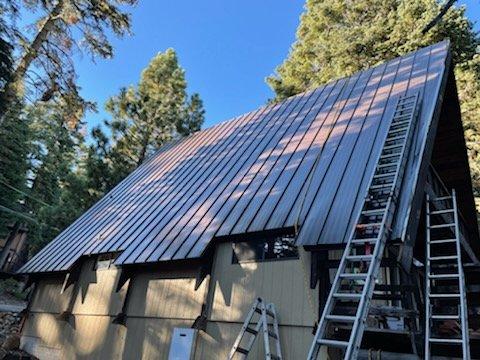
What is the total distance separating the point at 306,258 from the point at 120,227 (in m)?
6.12

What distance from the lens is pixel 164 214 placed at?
31.7ft

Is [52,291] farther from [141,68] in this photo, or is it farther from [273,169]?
[141,68]

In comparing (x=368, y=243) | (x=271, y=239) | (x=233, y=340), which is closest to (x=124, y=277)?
(x=233, y=340)

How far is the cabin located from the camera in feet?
18.9

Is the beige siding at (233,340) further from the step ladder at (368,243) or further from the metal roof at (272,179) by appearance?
the metal roof at (272,179)

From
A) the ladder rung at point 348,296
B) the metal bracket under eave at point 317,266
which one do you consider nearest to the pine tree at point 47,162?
the metal bracket under eave at point 317,266

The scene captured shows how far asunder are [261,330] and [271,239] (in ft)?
5.14

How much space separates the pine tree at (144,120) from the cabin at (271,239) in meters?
9.45

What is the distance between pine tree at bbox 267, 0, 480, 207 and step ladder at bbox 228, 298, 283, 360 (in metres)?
11.9

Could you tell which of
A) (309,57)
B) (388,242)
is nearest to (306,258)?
(388,242)

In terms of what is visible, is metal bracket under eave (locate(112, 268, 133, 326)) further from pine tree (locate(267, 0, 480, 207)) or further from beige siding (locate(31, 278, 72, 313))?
pine tree (locate(267, 0, 480, 207))

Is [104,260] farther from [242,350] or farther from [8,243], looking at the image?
[8,243]

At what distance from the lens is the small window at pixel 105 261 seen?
9.80m

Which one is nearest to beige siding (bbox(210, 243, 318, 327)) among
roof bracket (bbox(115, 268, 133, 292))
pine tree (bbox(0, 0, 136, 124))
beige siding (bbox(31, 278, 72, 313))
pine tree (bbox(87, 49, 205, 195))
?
roof bracket (bbox(115, 268, 133, 292))
